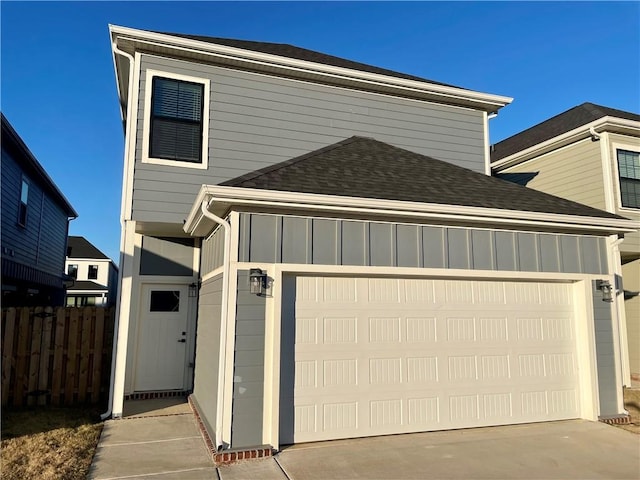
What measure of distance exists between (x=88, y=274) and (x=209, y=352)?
3000 centimetres

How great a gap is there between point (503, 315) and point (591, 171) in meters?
6.39

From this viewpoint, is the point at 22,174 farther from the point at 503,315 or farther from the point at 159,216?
the point at 503,315

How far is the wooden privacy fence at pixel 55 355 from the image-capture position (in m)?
6.89

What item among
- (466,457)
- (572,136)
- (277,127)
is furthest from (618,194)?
(466,457)

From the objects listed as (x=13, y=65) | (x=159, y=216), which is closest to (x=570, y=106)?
(x=159, y=216)

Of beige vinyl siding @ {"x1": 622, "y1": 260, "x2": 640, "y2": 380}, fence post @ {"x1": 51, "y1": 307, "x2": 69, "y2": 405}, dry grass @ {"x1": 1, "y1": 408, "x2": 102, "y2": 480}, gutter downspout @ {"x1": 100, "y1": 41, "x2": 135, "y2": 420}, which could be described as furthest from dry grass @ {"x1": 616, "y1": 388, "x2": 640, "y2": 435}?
fence post @ {"x1": 51, "y1": 307, "x2": 69, "y2": 405}

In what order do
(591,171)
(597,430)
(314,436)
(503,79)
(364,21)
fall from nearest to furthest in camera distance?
1. (314,436)
2. (597,430)
3. (364,21)
4. (591,171)
5. (503,79)

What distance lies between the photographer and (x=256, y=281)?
4895mm

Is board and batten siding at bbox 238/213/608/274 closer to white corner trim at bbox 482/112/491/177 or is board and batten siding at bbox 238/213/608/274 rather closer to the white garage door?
the white garage door

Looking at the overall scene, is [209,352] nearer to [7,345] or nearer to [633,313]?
[7,345]

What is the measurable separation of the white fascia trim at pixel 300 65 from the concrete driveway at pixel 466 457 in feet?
20.3

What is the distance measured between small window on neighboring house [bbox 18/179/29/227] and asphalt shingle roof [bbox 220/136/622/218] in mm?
10091

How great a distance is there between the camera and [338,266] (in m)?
5.28

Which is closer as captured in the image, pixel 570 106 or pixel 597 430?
pixel 597 430
